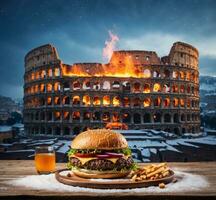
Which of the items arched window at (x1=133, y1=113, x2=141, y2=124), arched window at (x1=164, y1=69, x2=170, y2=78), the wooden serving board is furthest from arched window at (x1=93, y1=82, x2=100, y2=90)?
the wooden serving board

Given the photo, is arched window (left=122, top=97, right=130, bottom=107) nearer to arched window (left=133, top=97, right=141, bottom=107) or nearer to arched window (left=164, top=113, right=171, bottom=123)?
arched window (left=133, top=97, right=141, bottom=107)

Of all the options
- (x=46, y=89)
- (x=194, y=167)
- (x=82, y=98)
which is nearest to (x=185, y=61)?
(x=82, y=98)

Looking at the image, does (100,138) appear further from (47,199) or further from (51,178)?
(47,199)

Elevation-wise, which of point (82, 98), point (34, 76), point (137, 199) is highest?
point (34, 76)

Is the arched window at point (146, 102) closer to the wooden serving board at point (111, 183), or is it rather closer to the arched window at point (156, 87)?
the arched window at point (156, 87)

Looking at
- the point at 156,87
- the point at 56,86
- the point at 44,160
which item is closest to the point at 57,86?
the point at 56,86

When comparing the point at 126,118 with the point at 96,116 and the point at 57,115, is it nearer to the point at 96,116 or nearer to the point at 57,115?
the point at 96,116

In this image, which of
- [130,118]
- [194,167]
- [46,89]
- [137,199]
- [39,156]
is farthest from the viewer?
[46,89]

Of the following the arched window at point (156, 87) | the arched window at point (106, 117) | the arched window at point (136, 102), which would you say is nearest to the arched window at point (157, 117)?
the arched window at point (136, 102)
